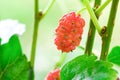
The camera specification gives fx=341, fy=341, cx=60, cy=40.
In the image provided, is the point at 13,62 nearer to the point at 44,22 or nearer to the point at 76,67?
the point at 76,67

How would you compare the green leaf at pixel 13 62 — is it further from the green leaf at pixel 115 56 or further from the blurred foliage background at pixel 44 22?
the blurred foliage background at pixel 44 22

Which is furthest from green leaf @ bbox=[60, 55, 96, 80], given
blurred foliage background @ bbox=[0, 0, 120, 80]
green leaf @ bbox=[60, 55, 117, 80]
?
blurred foliage background @ bbox=[0, 0, 120, 80]

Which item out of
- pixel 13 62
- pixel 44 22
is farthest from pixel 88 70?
pixel 44 22

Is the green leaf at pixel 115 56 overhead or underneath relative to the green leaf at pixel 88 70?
overhead

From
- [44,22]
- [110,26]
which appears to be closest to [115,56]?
[110,26]

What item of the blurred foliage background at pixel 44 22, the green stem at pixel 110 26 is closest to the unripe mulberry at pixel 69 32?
the green stem at pixel 110 26

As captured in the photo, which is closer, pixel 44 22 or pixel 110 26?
pixel 110 26
